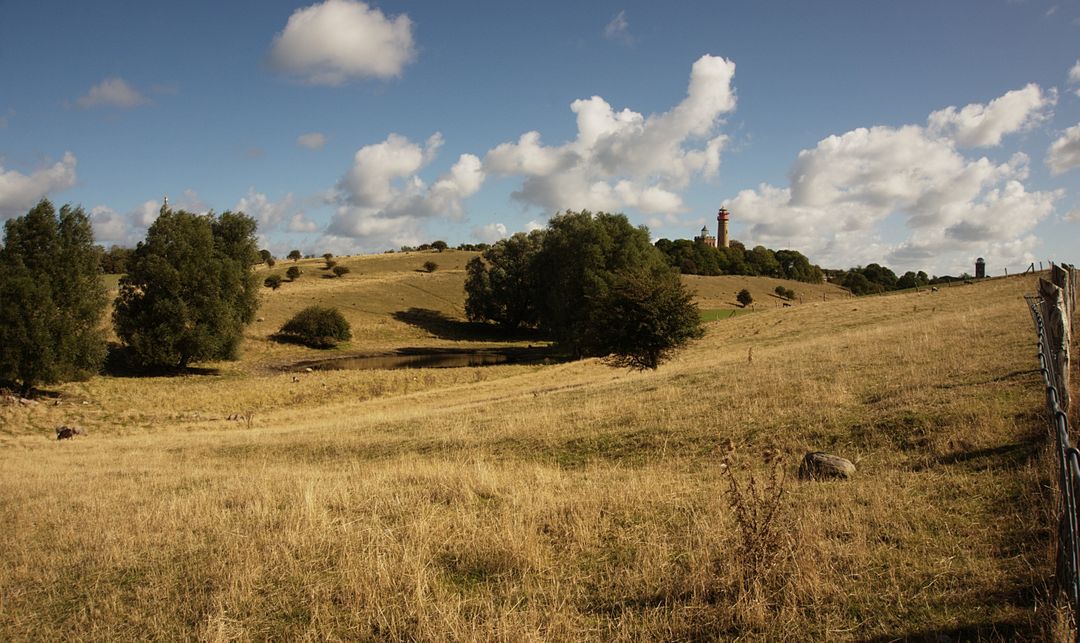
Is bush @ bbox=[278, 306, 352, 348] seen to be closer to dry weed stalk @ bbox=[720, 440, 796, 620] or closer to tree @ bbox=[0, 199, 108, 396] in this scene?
tree @ bbox=[0, 199, 108, 396]

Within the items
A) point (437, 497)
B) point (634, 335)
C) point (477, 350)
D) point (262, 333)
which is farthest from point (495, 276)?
point (437, 497)

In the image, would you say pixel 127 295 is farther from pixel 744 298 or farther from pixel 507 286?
pixel 744 298

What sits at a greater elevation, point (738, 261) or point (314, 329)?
point (738, 261)

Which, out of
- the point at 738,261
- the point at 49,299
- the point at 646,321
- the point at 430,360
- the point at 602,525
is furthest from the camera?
the point at 738,261

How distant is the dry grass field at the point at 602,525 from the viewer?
522cm

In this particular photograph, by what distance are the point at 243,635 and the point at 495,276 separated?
8180 centimetres

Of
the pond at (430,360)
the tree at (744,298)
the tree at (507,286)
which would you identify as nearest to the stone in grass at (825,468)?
the pond at (430,360)

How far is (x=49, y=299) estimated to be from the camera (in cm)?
3806

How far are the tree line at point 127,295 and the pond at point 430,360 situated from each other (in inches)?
360

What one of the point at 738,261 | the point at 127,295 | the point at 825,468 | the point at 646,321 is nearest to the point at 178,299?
the point at 127,295

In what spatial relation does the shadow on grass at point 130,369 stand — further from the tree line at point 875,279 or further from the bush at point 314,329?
the tree line at point 875,279

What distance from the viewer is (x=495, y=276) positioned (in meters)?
86.5

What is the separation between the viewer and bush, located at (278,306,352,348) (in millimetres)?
72312

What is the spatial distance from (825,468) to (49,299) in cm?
4465
